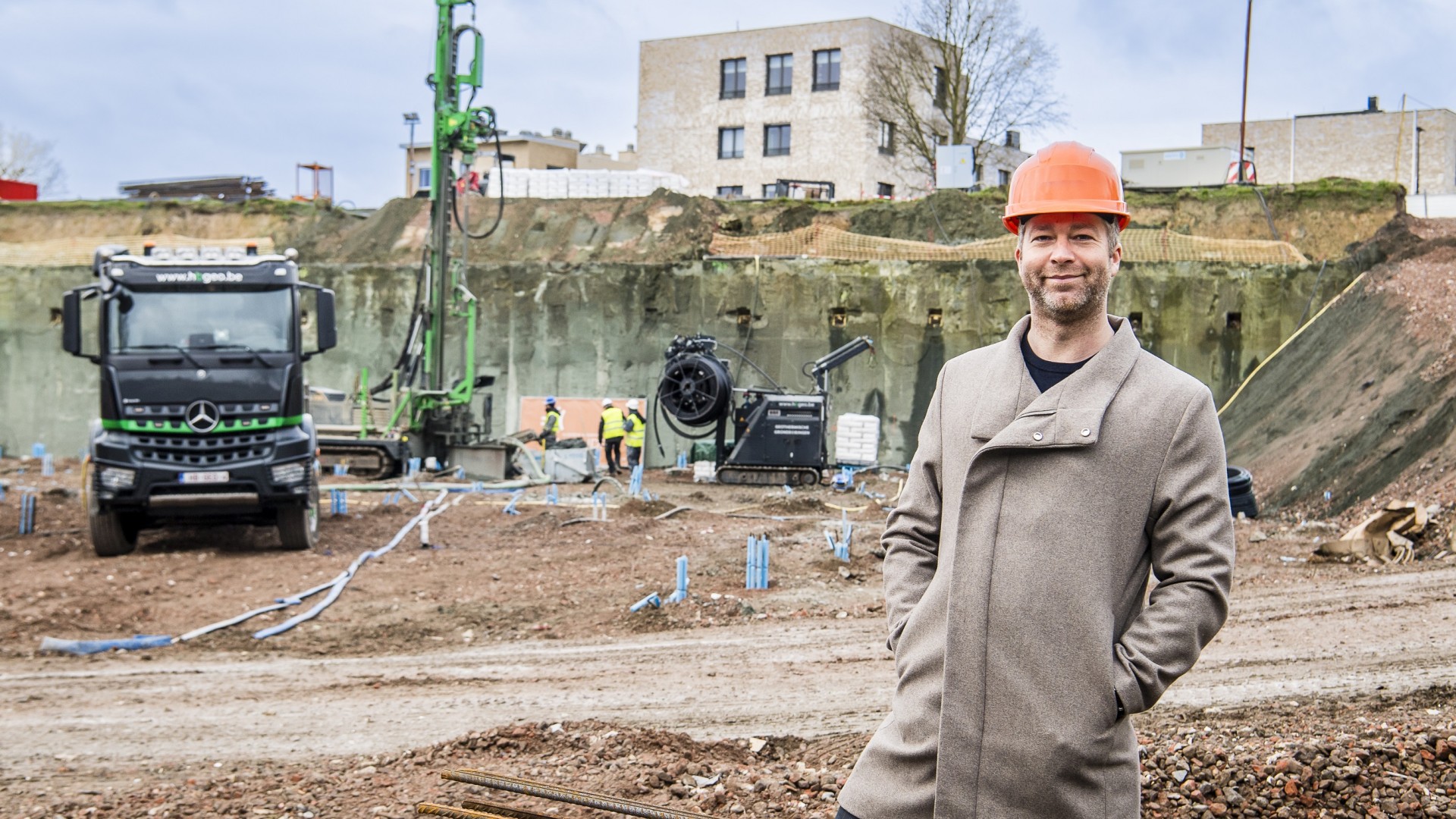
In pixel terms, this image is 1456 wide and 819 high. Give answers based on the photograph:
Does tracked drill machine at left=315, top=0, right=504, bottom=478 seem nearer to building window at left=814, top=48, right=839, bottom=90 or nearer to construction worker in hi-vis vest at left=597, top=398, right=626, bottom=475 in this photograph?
construction worker in hi-vis vest at left=597, top=398, right=626, bottom=475

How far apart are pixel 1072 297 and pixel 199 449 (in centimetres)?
1252

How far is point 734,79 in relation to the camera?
53.4 m

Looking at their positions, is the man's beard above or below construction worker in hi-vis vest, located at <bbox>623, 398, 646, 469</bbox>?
above

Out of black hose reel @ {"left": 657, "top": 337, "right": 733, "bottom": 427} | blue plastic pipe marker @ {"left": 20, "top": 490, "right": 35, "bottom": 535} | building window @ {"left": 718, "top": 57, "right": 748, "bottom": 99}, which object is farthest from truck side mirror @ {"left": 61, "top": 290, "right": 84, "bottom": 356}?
building window @ {"left": 718, "top": 57, "right": 748, "bottom": 99}

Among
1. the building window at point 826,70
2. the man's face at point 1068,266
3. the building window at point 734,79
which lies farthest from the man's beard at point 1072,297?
the building window at point 734,79

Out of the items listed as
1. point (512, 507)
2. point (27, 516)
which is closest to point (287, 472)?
point (27, 516)

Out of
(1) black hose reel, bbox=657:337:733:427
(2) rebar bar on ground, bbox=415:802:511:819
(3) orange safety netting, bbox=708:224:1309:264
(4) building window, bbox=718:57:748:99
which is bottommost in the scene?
(2) rebar bar on ground, bbox=415:802:511:819

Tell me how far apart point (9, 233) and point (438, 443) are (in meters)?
22.6

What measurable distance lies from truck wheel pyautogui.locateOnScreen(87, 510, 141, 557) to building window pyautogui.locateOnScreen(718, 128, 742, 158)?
41.5 metres

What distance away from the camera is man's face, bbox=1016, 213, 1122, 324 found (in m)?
2.65

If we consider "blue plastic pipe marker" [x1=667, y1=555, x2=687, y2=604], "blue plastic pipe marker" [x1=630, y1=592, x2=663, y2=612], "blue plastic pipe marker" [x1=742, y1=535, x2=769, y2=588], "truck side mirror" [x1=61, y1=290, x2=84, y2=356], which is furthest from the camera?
"truck side mirror" [x1=61, y1=290, x2=84, y2=356]

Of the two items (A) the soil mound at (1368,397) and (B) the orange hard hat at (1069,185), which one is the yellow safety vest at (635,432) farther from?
(B) the orange hard hat at (1069,185)

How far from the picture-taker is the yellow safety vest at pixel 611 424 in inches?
985

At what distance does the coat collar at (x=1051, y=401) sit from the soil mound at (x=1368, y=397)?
12.6 metres
